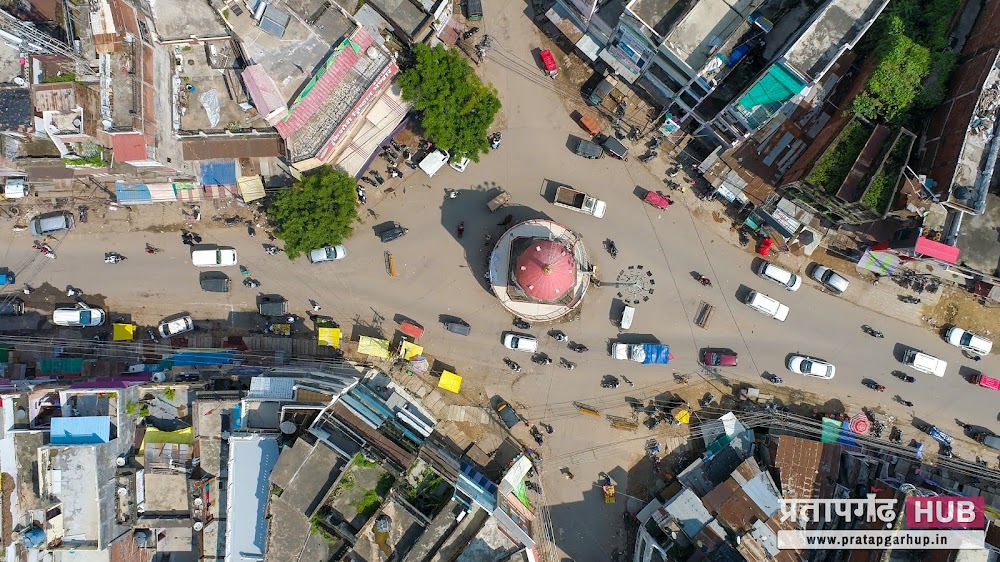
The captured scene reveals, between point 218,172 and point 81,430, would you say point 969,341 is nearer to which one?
point 218,172

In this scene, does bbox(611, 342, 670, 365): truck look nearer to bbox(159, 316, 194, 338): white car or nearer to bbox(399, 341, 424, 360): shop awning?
bbox(399, 341, 424, 360): shop awning

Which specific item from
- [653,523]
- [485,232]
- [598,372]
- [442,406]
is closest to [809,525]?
[653,523]

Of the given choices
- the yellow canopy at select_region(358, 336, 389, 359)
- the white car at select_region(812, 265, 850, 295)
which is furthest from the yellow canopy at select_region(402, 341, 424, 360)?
the white car at select_region(812, 265, 850, 295)

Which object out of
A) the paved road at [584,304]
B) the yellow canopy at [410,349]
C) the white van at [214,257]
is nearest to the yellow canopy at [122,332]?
the paved road at [584,304]

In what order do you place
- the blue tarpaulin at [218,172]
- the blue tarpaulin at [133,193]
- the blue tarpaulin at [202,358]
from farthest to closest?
the blue tarpaulin at [202,358]
the blue tarpaulin at [133,193]
the blue tarpaulin at [218,172]

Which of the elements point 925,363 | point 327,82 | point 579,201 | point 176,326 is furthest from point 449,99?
point 925,363

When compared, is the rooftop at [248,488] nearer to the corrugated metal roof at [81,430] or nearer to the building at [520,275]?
the corrugated metal roof at [81,430]

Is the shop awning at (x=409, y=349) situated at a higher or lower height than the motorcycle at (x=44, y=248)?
higher

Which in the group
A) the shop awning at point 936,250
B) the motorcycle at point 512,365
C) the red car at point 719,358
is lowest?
the motorcycle at point 512,365
